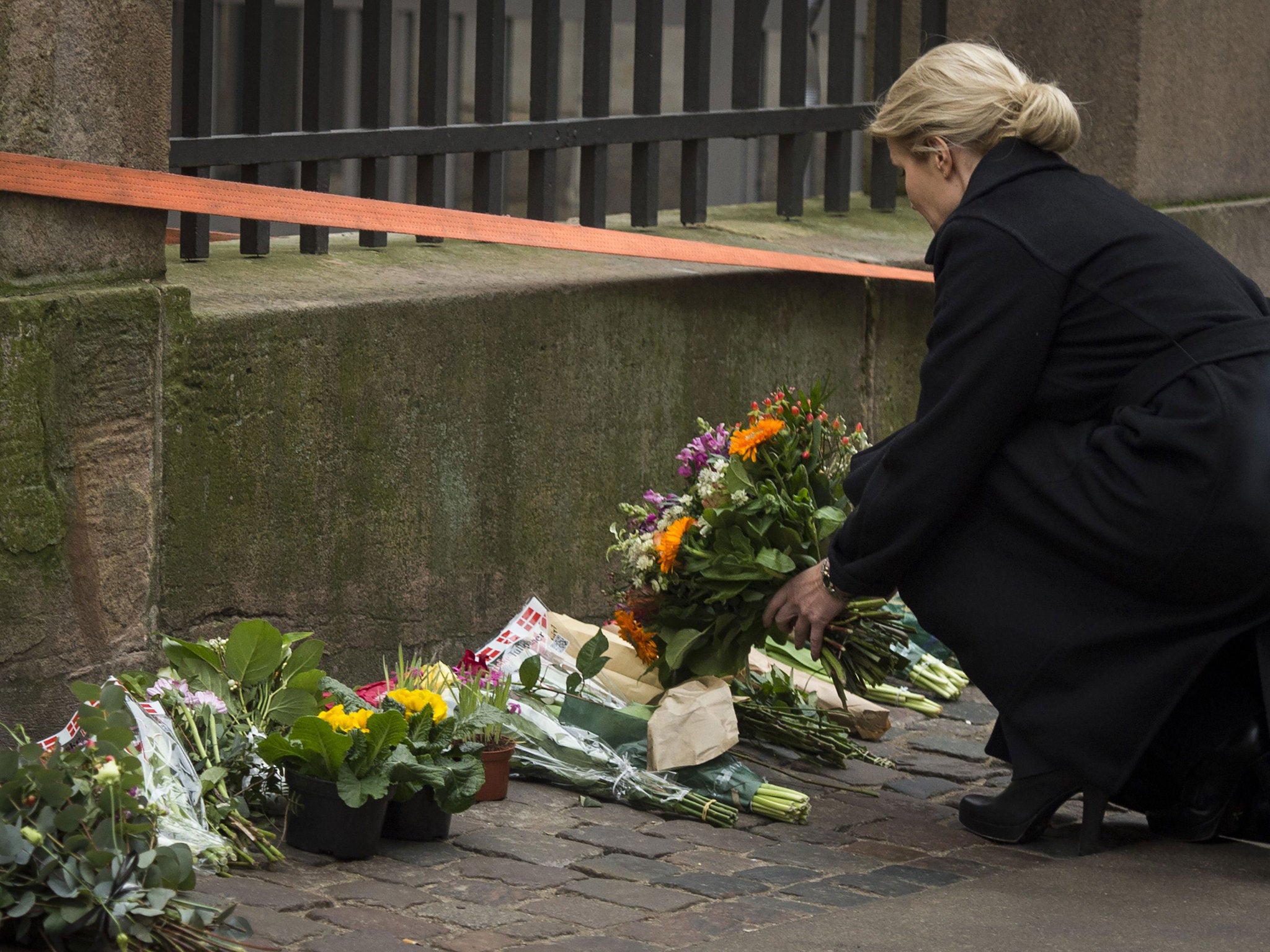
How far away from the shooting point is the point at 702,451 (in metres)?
3.91

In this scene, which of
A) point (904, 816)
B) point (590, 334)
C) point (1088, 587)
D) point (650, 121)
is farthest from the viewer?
point (650, 121)

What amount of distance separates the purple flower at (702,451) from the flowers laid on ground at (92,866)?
1.61m

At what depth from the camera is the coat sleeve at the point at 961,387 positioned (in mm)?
3133

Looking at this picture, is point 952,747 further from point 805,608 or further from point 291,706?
point 291,706

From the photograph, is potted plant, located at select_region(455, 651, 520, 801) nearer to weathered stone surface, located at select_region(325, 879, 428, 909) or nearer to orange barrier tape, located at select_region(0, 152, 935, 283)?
weathered stone surface, located at select_region(325, 879, 428, 909)

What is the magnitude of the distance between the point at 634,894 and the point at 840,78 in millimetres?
3421

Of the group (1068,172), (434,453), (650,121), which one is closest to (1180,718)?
(1068,172)

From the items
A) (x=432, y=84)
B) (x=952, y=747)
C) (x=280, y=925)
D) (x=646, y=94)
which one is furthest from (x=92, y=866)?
(x=646, y=94)

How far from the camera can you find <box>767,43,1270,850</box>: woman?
3121 millimetres

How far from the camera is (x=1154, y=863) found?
3.26 meters

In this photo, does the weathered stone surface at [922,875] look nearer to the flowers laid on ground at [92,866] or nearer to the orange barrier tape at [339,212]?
the flowers laid on ground at [92,866]

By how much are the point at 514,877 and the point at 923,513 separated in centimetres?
101

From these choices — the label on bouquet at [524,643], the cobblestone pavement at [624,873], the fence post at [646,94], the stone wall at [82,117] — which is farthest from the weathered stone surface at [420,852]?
the fence post at [646,94]

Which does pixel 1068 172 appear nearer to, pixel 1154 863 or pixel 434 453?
pixel 1154 863
